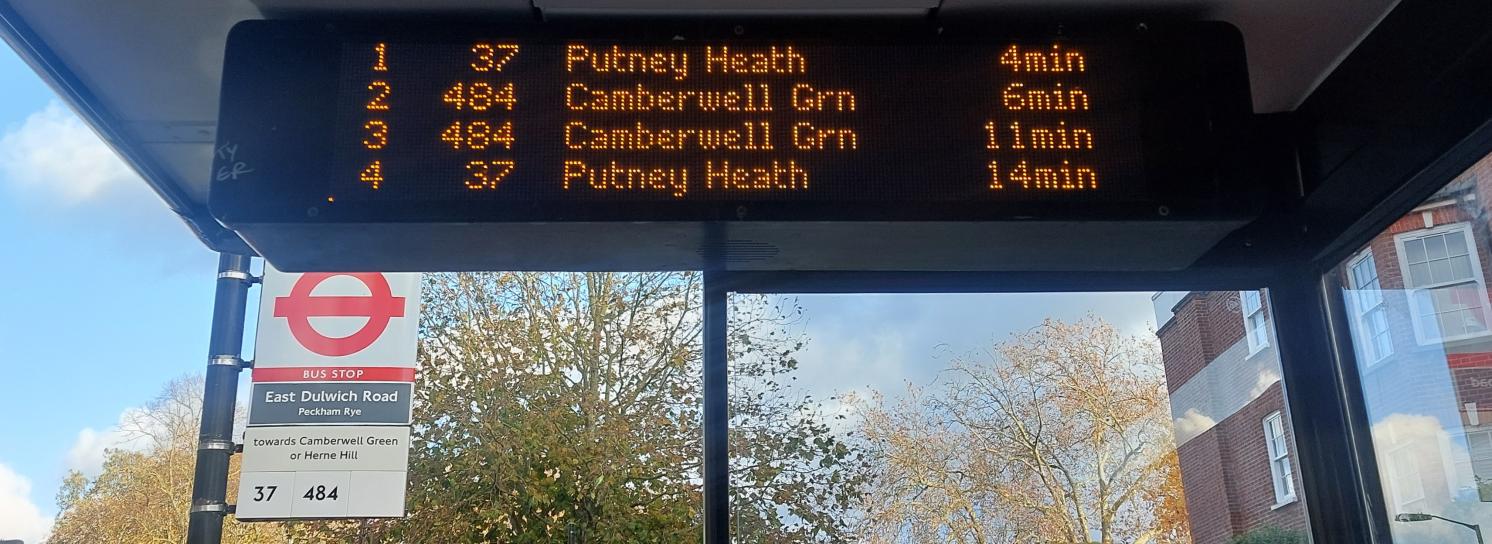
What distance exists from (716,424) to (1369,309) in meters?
1.56

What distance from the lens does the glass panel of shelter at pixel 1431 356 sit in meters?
2.21

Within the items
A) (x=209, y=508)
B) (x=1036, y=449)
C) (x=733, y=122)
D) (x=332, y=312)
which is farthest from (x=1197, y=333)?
(x=332, y=312)

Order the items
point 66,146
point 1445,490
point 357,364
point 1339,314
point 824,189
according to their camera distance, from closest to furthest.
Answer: point 824,189 → point 1445,490 → point 1339,314 → point 357,364 → point 66,146

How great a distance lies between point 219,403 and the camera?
372 cm

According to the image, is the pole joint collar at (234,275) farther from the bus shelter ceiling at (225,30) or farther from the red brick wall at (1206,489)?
the red brick wall at (1206,489)

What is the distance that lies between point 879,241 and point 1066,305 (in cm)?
95

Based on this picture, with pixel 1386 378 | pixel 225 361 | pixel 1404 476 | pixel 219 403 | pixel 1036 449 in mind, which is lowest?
pixel 1404 476

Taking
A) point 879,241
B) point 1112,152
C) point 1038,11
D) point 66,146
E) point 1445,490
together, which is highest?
point 66,146

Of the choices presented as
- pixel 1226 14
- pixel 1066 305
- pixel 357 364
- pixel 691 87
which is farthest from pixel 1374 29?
pixel 357 364

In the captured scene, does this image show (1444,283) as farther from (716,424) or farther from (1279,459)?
(716,424)

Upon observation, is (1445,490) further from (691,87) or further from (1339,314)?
(691,87)

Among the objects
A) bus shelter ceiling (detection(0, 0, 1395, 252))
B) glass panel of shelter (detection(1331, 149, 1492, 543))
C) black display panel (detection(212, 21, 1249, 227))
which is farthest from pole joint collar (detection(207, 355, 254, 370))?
glass panel of shelter (detection(1331, 149, 1492, 543))

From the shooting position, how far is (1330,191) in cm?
256

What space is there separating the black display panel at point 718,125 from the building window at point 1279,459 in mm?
1005
